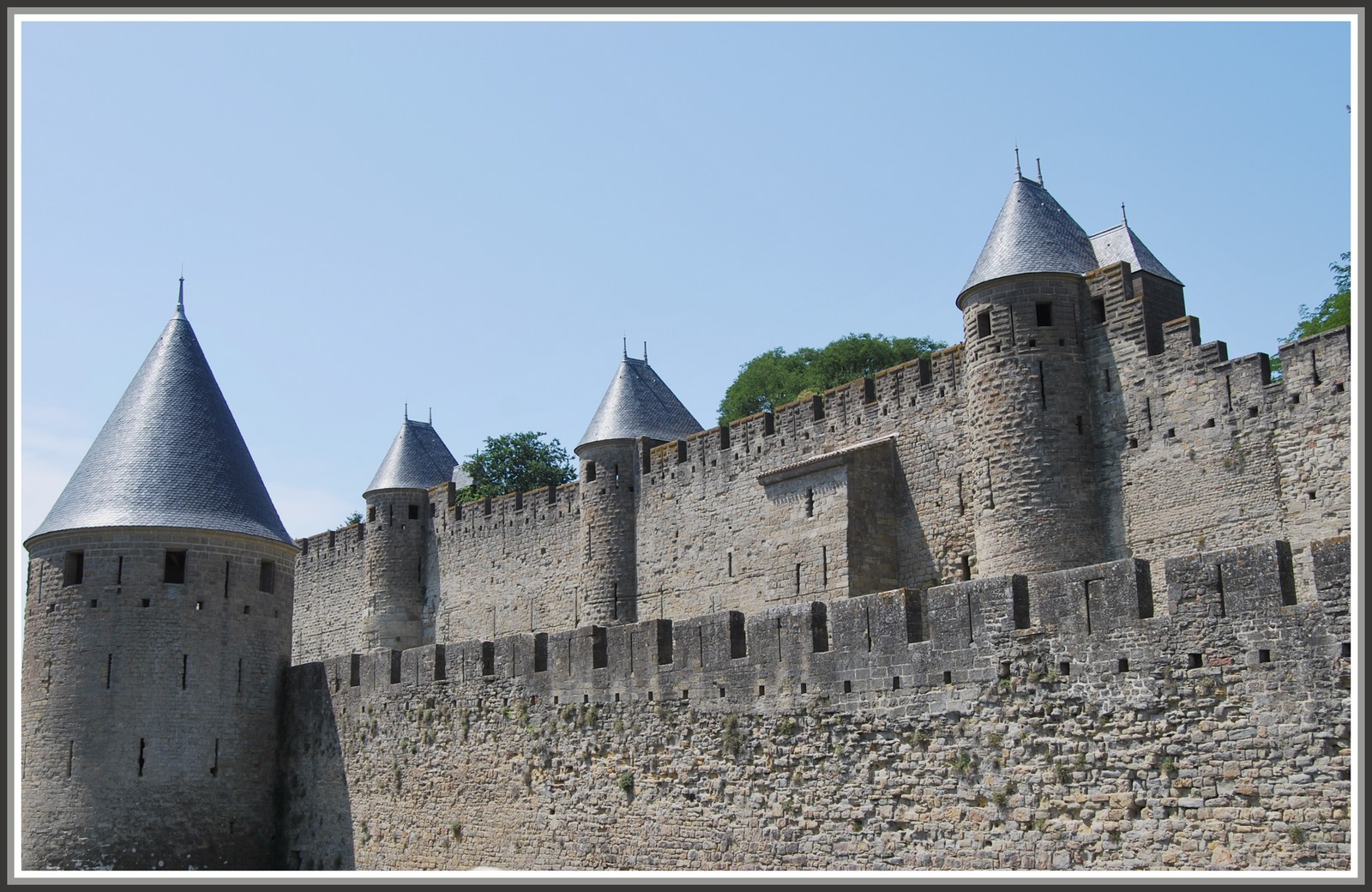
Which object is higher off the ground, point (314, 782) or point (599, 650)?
point (599, 650)

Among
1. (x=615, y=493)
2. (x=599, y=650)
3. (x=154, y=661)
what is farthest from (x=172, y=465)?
(x=615, y=493)

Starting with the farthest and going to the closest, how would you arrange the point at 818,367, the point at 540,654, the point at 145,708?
the point at 818,367 → the point at 145,708 → the point at 540,654

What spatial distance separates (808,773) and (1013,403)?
385 inches

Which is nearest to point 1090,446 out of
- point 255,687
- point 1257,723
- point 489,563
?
point 1257,723

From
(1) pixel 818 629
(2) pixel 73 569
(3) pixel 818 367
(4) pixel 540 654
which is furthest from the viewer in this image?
(3) pixel 818 367

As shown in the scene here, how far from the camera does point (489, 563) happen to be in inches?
1419

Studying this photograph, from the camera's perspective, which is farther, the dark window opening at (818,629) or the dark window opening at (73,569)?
the dark window opening at (73,569)

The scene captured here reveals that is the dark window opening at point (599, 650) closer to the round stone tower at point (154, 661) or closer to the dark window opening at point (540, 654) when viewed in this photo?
the dark window opening at point (540, 654)

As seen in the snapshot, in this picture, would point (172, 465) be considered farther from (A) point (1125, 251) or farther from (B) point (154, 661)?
(A) point (1125, 251)

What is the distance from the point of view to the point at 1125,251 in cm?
2469

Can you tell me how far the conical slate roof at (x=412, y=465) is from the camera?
39.0 meters

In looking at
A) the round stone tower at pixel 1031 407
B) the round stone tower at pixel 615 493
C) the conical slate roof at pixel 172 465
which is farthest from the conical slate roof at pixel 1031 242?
the conical slate roof at pixel 172 465

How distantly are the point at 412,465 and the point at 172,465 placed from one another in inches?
656

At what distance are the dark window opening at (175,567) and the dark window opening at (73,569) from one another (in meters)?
1.19
